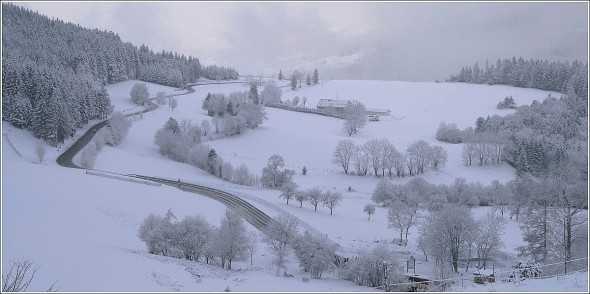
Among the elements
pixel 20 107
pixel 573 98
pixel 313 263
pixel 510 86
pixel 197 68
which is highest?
pixel 197 68

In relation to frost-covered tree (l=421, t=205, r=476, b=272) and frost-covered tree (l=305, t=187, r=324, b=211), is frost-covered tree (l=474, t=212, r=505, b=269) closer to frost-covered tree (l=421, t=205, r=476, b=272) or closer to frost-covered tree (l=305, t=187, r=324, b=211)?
frost-covered tree (l=421, t=205, r=476, b=272)

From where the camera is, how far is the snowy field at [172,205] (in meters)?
20.1

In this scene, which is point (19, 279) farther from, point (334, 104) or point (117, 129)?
point (334, 104)

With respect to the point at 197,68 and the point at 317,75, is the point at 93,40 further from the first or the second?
the point at 317,75

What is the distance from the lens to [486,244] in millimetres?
36094

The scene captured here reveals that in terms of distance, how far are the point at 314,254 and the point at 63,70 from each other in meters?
100

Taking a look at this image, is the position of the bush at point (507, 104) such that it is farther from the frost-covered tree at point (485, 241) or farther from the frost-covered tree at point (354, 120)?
the frost-covered tree at point (485, 241)

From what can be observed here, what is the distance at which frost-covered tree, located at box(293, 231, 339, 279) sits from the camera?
96.9 feet

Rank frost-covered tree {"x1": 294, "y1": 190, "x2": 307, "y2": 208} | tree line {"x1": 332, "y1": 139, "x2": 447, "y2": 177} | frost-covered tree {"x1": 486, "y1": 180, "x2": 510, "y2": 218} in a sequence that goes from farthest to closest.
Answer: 1. tree line {"x1": 332, "y1": 139, "x2": 447, "y2": 177}
2. frost-covered tree {"x1": 486, "y1": 180, "x2": 510, "y2": 218}
3. frost-covered tree {"x1": 294, "y1": 190, "x2": 307, "y2": 208}


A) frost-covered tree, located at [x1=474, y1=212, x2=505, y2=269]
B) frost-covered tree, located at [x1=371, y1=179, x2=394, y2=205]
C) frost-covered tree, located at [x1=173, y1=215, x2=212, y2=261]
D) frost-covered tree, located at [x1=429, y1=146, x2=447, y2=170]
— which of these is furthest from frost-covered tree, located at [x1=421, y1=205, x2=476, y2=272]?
frost-covered tree, located at [x1=429, y1=146, x2=447, y2=170]

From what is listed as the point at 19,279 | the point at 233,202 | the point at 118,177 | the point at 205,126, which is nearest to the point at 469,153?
the point at 233,202

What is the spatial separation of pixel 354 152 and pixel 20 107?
2261 inches

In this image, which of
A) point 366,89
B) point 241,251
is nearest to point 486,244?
point 241,251

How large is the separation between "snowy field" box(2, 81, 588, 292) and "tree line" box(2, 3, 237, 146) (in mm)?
5275
